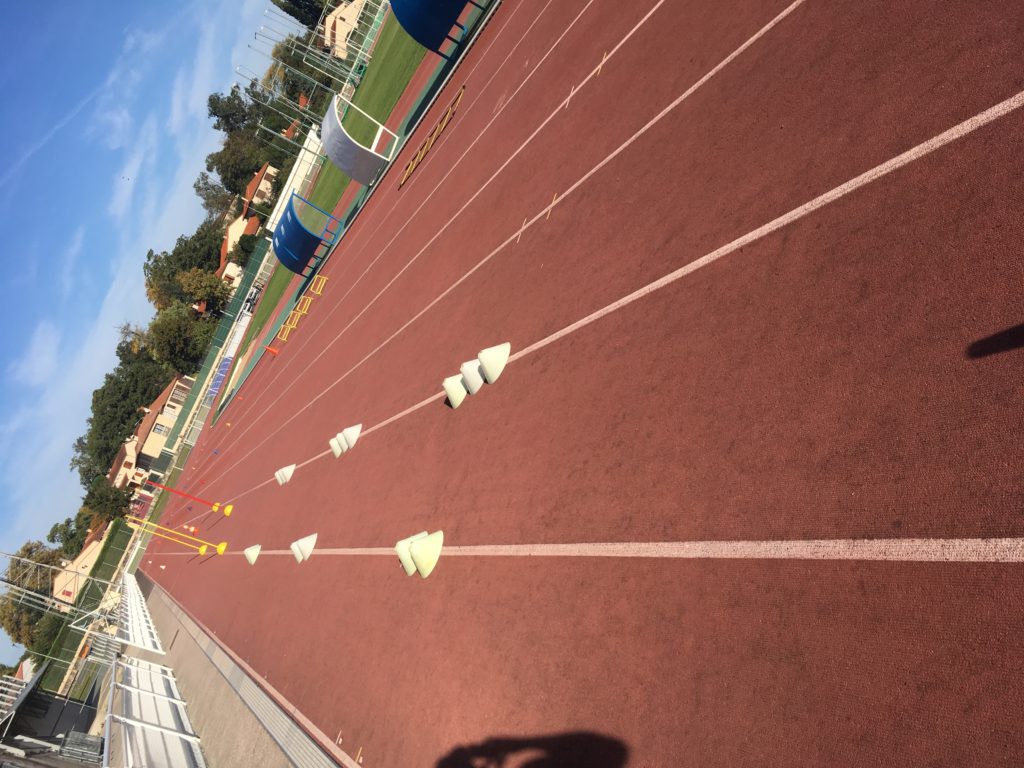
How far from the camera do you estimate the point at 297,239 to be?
18766mm

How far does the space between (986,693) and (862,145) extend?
264cm

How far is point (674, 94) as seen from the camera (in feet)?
17.4

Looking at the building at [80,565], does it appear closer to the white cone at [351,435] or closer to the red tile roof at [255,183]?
the red tile roof at [255,183]

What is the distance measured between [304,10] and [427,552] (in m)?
55.6

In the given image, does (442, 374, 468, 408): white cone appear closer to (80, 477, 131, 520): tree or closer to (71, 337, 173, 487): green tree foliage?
(80, 477, 131, 520): tree

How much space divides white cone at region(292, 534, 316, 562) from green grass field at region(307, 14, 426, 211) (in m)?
13.4

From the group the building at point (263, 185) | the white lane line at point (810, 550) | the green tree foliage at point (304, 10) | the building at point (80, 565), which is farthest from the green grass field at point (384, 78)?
the building at point (80, 565)

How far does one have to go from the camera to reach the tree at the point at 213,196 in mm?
50406

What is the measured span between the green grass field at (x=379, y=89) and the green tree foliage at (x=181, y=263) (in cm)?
2338

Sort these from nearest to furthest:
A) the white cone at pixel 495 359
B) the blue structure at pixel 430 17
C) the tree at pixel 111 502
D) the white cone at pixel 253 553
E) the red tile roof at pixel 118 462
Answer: the white cone at pixel 495 359 < the white cone at pixel 253 553 < the blue structure at pixel 430 17 < the tree at pixel 111 502 < the red tile roof at pixel 118 462

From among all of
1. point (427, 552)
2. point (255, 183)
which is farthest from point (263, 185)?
point (427, 552)

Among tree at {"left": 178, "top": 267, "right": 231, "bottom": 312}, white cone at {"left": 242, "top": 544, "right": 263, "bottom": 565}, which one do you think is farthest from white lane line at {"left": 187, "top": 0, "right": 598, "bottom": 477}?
tree at {"left": 178, "top": 267, "right": 231, "bottom": 312}

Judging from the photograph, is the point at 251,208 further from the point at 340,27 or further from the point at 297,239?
the point at 297,239

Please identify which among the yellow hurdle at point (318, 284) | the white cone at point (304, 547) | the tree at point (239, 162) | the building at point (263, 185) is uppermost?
the tree at point (239, 162)
